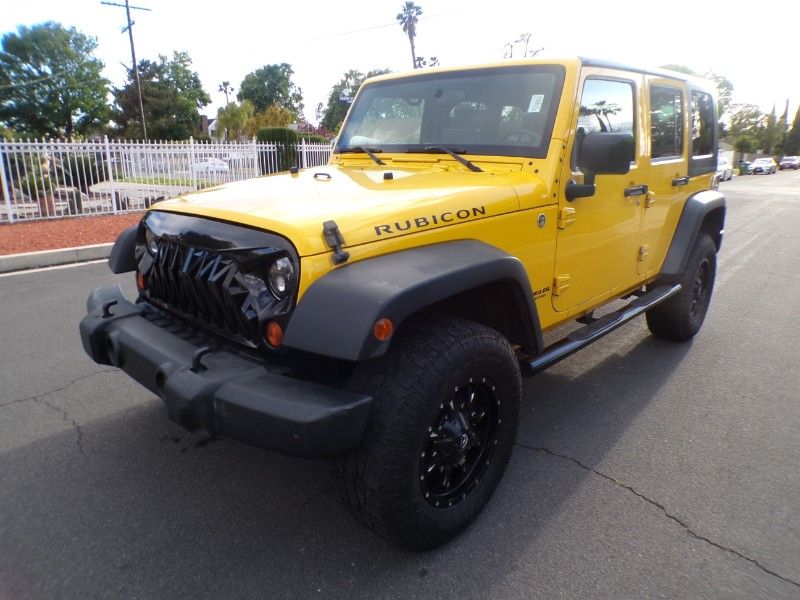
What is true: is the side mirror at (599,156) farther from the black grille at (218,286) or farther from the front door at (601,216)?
the black grille at (218,286)

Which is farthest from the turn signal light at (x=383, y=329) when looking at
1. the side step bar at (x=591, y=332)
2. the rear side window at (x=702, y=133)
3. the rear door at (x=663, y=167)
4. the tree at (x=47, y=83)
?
the tree at (x=47, y=83)

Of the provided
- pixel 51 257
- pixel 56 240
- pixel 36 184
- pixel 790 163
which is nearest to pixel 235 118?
pixel 36 184

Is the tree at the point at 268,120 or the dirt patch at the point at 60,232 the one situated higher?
the tree at the point at 268,120

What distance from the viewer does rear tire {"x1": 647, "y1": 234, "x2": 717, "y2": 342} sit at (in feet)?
14.4

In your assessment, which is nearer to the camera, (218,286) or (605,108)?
(218,286)

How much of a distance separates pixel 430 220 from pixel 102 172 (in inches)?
534

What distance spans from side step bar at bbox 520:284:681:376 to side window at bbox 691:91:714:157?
1159mm

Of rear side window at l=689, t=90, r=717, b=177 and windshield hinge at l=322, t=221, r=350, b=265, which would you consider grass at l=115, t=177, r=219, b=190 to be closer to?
rear side window at l=689, t=90, r=717, b=177

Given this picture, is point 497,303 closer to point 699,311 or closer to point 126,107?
point 699,311

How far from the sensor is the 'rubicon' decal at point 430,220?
86.4 inches

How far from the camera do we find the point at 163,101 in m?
48.7

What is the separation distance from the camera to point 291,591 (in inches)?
82.9

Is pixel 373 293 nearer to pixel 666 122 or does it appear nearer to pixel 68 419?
pixel 68 419

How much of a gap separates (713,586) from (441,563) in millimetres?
1010
